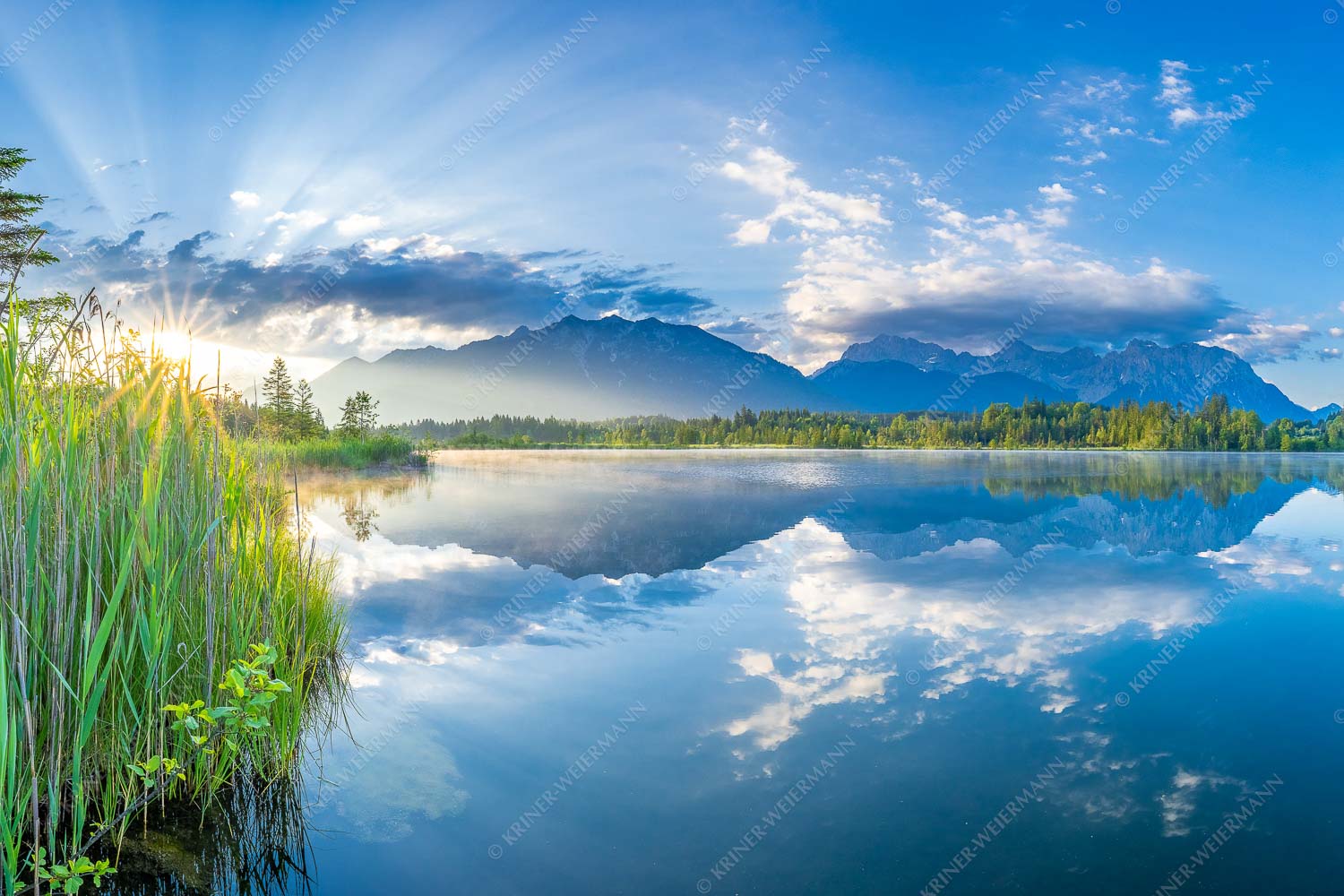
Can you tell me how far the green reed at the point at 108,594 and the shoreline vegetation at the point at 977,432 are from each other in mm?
91039

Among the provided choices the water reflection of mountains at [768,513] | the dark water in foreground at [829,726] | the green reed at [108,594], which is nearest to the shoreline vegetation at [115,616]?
the green reed at [108,594]

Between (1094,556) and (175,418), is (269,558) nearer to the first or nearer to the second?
(175,418)

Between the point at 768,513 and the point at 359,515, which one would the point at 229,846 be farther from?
the point at 768,513

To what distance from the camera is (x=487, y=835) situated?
179 inches

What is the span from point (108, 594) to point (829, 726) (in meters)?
5.22

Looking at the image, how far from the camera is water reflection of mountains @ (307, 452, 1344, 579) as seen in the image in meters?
15.8

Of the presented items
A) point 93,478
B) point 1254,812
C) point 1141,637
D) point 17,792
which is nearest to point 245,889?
point 17,792

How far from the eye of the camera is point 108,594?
379cm

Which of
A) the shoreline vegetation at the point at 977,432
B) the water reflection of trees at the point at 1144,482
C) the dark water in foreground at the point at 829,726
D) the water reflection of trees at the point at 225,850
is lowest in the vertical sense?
the dark water in foreground at the point at 829,726

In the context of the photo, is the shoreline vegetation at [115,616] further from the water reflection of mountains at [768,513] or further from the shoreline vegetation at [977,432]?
the shoreline vegetation at [977,432]

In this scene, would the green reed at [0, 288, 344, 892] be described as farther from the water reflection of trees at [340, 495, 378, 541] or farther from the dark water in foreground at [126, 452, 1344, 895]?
the water reflection of trees at [340, 495, 378, 541]

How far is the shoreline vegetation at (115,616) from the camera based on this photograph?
315cm

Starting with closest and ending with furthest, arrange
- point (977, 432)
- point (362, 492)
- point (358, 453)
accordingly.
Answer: point (362, 492), point (358, 453), point (977, 432)


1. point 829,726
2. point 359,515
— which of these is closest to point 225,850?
point 829,726
